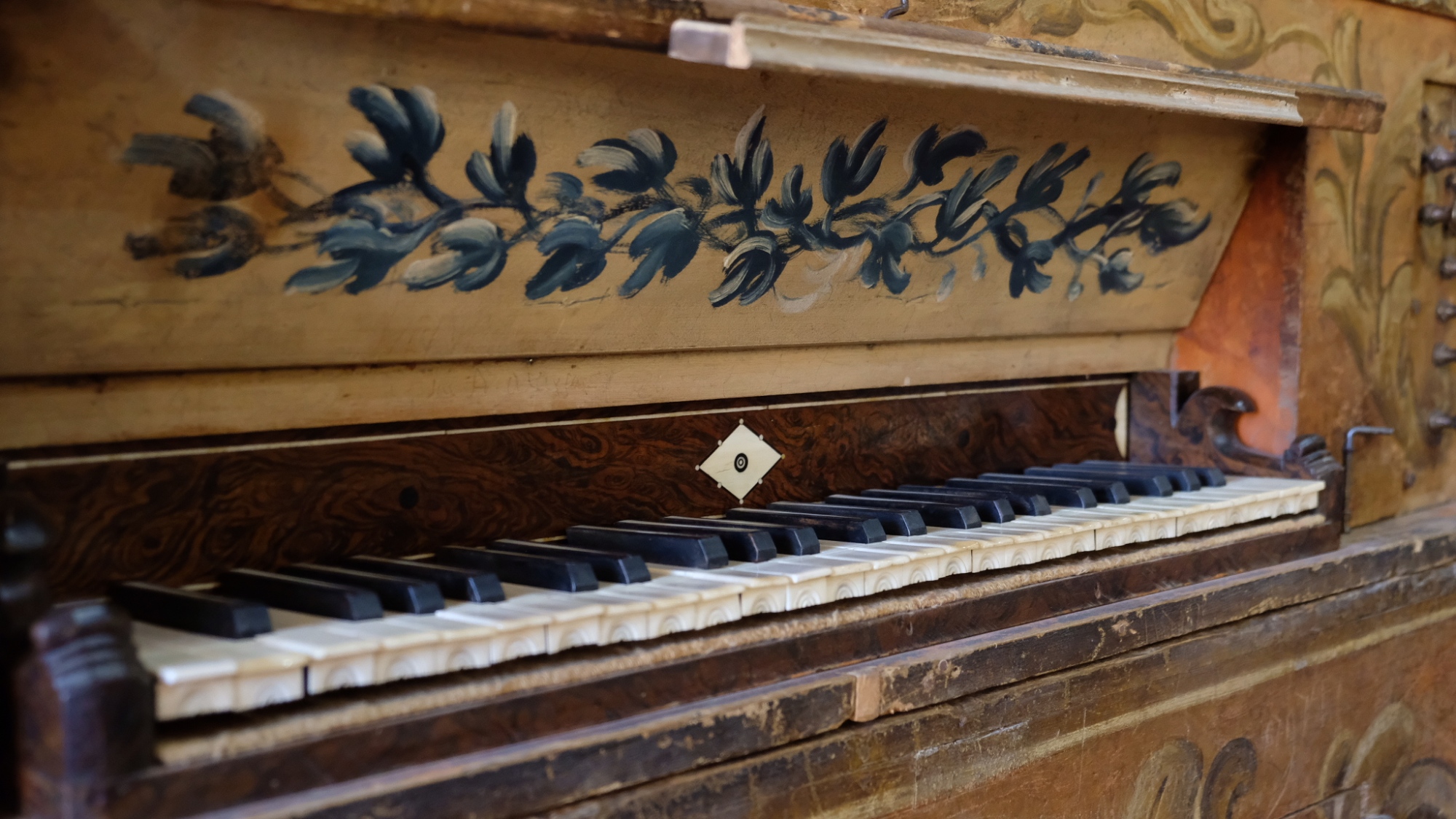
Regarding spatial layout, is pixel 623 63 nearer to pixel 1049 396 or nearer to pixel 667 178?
pixel 667 178

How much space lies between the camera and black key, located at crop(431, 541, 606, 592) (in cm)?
161

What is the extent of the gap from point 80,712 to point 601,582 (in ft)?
2.40

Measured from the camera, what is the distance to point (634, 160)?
6.20 feet

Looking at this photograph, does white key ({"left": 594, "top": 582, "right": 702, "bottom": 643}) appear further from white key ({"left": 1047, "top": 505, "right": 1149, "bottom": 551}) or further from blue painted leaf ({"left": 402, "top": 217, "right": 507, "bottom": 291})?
white key ({"left": 1047, "top": 505, "right": 1149, "bottom": 551})

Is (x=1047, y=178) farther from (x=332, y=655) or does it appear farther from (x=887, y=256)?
(x=332, y=655)

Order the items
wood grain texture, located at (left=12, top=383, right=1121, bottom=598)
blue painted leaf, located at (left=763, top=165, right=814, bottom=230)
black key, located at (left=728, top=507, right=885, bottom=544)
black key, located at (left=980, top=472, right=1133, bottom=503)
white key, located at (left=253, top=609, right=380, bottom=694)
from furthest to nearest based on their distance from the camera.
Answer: black key, located at (left=980, top=472, right=1133, bottom=503), blue painted leaf, located at (left=763, top=165, right=814, bottom=230), black key, located at (left=728, top=507, right=885, bottom=544), wood grain texture, located at (left=12, top=383, right=1121, bottom=598), white key, located at (left=253, top=609, right=380, bottom=694)

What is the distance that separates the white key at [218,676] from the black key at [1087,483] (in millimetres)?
1592

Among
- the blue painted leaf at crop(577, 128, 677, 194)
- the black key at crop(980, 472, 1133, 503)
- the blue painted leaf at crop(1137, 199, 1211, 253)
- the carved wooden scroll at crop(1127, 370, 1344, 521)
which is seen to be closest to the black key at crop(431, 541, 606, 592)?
the blue painted leaf at crop(577, 128, 677, 194)

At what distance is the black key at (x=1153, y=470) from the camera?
2592 millimetres

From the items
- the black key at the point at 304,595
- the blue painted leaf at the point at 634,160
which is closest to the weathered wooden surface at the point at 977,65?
the blue painted leaf at the point at 634,160

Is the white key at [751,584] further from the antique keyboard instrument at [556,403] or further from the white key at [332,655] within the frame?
the white key at [332,655]

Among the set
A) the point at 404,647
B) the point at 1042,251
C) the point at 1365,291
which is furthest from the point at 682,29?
the point at 1365,291

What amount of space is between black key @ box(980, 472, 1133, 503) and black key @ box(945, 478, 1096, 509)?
0.06ft

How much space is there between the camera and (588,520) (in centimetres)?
211
